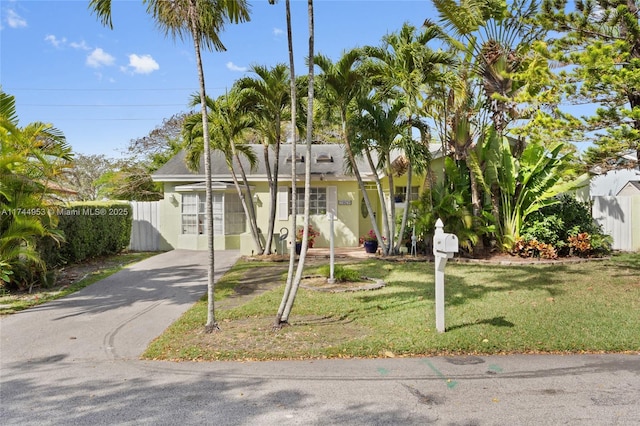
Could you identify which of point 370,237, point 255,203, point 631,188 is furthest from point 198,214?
point 631,188

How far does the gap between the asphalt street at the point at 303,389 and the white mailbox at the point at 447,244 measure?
1.32m

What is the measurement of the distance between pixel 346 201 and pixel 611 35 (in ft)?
34.2

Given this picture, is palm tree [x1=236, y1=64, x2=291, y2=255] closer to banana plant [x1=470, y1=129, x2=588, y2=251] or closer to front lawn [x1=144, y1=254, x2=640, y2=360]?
front lawn [x1=144, y1=254, x2=640, y2=360]

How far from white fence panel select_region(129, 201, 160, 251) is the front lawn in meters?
8.88

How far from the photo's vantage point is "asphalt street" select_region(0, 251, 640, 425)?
369 cm

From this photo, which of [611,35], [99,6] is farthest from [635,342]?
[99,6]

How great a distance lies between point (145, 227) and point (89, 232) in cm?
435

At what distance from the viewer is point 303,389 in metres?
4.27

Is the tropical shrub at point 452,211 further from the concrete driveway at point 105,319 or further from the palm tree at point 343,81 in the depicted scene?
the concrete driveway at point 105,319

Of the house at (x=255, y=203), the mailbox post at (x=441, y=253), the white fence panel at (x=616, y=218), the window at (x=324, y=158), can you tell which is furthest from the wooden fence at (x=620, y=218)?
the mailbox post at (x=441, y=253)

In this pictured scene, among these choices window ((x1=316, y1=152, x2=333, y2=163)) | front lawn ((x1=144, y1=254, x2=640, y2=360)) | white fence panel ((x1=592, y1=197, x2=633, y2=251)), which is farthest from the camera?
window ((x1=316, y1=152, x2=333, y2=163))

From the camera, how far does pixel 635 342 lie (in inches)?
219

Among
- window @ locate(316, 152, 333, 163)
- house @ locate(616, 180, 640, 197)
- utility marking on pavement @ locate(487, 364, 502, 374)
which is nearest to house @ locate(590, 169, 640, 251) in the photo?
house @ locate(616, 180, 640, 197)

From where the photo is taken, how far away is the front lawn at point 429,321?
542cm
